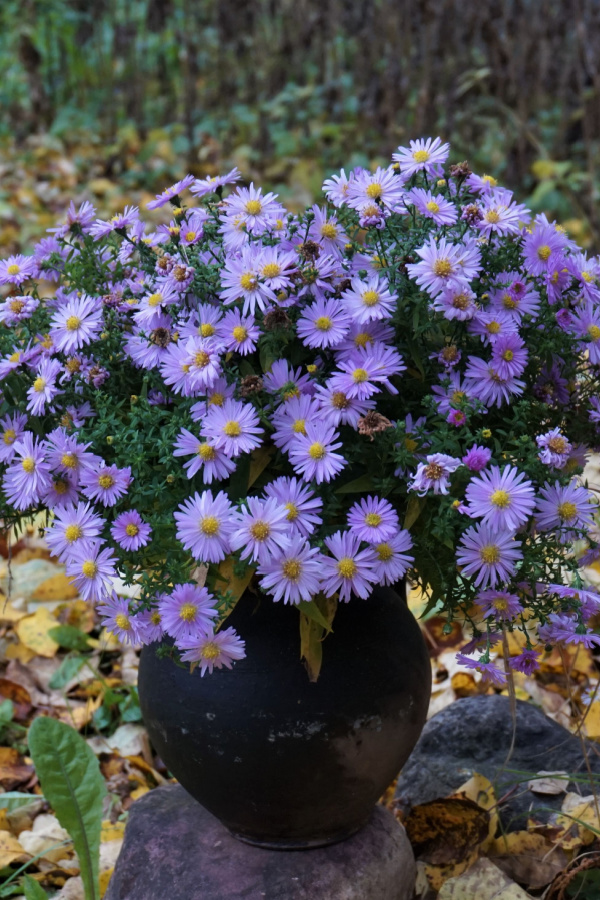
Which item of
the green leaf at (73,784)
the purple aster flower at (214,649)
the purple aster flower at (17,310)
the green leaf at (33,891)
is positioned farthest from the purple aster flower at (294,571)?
the green leaf at (33,891)

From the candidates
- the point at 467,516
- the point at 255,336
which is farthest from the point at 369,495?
the point at 255,336

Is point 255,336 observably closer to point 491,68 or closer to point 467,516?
point 467,516

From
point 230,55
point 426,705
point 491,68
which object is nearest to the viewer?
point 426,705

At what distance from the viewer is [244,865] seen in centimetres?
153

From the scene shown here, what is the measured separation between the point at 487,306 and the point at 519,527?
0.29 metres

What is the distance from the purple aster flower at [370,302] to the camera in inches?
47.8

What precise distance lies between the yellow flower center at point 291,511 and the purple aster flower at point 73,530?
25cm

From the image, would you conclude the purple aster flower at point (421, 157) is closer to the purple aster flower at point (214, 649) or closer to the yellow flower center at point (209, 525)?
the yellow flower center at point (209, 525)

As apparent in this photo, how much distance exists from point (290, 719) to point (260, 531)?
0.38 metres

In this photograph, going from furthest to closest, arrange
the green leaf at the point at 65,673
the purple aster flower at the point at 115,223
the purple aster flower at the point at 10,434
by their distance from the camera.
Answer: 1. the green leaf at the point at 65,673
2. the purple aster flower at the point at 115,223
3. the purple aster flower at the point at 10,434

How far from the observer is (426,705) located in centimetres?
156

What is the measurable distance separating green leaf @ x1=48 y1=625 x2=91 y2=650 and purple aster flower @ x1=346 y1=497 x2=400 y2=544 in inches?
56.4

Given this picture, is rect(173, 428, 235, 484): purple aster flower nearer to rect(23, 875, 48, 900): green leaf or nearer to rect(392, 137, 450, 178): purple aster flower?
rect(392, 137, 450, 178): purple aster flower

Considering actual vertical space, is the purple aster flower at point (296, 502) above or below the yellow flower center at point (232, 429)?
below
